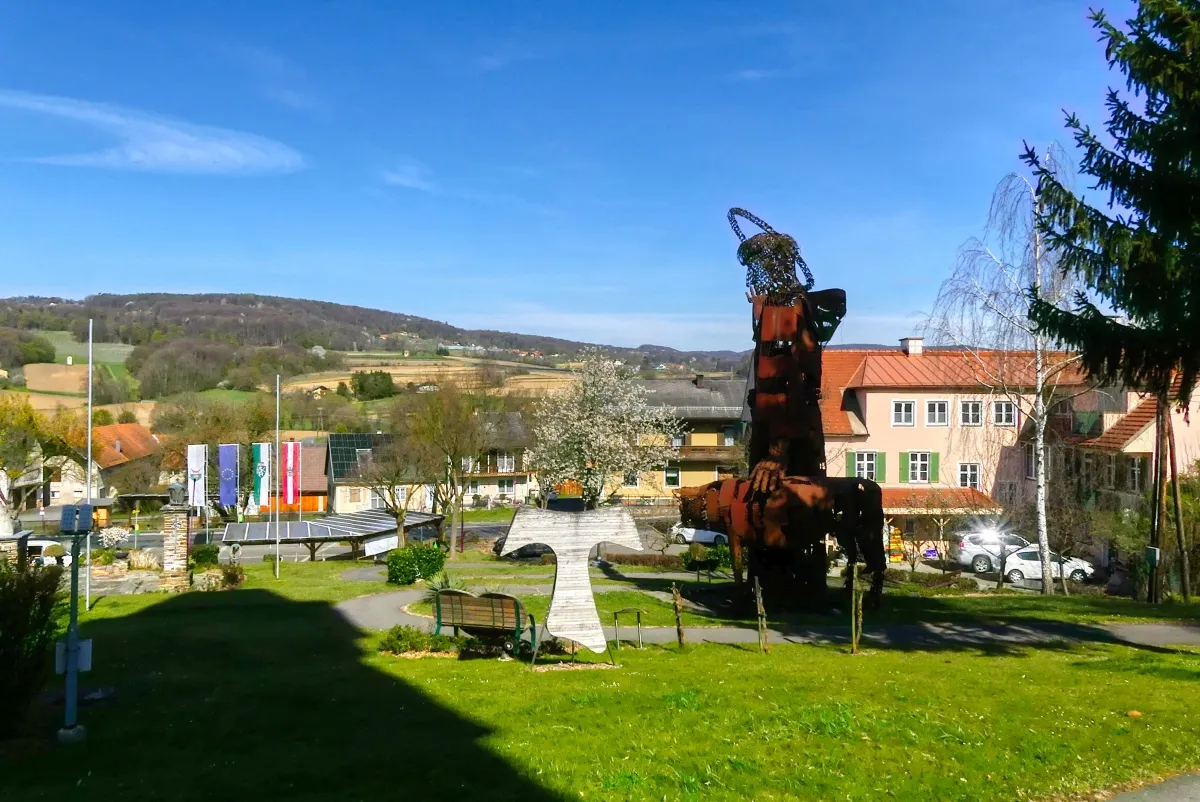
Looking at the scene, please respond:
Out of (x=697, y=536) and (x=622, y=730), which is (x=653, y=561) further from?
(x=622, y=730)

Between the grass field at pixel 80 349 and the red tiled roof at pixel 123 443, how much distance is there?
34576 mm

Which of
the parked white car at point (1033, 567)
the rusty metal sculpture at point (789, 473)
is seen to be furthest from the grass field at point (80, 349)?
the rusty metal sculpture at point (789, 473)

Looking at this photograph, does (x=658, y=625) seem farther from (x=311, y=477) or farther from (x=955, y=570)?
(x=311, y=477)

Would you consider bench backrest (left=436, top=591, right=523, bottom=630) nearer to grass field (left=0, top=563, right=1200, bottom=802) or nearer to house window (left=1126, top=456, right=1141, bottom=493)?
grass field (left=0, top=563, right=1200, bottom=802)

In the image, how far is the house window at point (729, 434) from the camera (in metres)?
57.8

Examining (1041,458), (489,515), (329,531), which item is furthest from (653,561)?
(489,515)

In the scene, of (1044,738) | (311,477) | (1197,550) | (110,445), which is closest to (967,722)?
(1044,738)

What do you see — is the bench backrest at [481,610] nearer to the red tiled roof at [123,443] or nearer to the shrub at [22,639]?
the shrub at [22,639]

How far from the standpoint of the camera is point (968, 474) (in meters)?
40.9

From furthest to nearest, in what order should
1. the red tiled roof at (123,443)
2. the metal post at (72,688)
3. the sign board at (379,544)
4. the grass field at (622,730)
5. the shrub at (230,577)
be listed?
the red tiled roof at (123,443)
the sign board at (379,544)
the shrub at (230,577)
the metal post at (72,688)
the grass field at (622,730)

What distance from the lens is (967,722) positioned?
8547 mm

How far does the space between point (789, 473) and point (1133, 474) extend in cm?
2067

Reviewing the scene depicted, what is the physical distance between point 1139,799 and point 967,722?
1.71m

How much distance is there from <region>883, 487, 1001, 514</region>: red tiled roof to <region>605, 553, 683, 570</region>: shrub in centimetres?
1023
